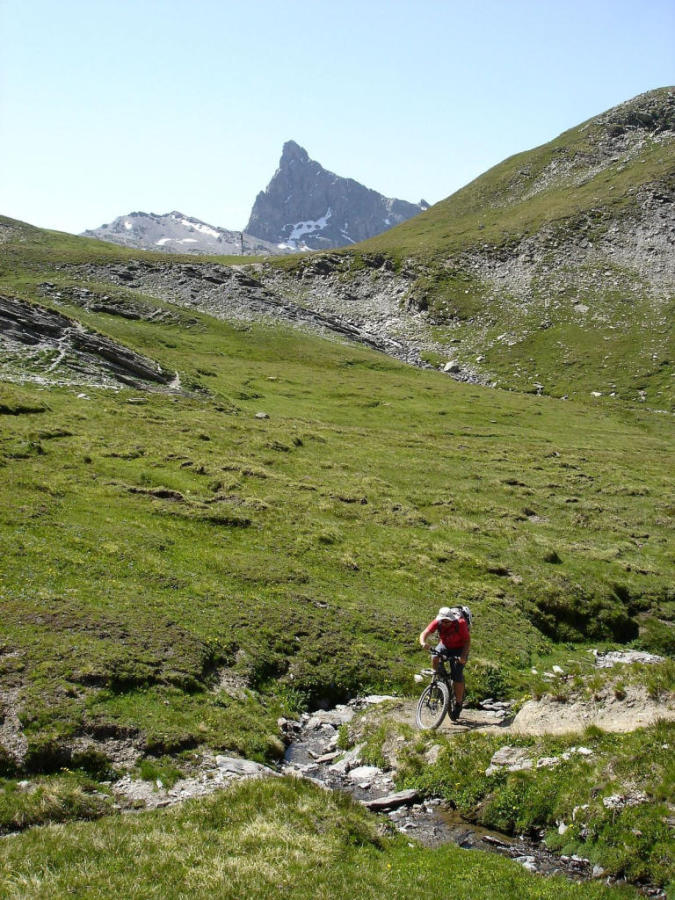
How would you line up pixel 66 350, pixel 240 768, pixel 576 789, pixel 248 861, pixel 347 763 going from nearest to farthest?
pixel 248 861, pixel 576 789, pixel 240 768, pixel 347 763, pixel 66 350

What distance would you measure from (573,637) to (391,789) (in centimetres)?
1591

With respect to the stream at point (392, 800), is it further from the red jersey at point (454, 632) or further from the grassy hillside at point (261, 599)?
the red jersey at point (454, 632)

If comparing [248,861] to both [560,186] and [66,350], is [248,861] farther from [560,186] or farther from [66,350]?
[560,186]

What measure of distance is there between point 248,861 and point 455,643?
8886 mm

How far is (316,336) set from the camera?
119m

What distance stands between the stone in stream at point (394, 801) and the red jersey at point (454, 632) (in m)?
4.45

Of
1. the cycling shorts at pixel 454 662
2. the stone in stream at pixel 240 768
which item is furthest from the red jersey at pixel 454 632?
the stone in stream at pixel 240 768

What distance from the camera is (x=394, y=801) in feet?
44.5

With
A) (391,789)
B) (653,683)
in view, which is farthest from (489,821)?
(653,683)

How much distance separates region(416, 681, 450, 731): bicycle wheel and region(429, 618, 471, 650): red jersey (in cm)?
114

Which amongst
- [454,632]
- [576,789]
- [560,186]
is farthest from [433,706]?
[560,186]

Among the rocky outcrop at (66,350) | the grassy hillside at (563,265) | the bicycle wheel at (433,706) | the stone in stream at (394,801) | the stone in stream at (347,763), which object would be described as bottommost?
the stone in stream at (347,763)

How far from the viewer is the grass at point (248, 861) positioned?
9289mm

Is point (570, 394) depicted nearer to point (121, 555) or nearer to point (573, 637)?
point (573, 637)
